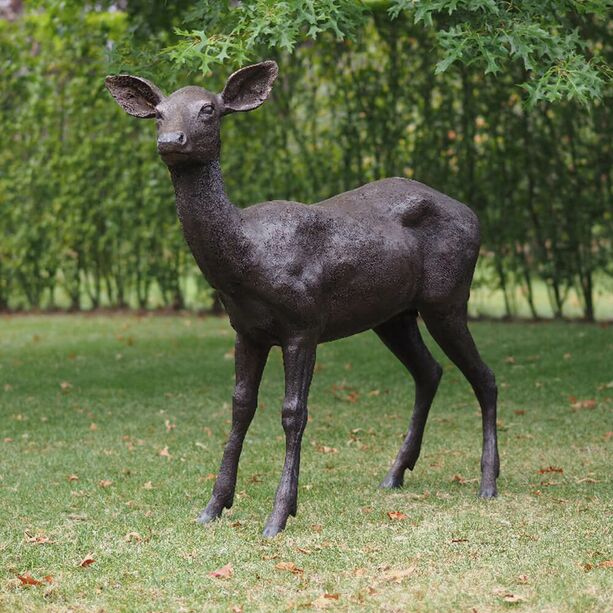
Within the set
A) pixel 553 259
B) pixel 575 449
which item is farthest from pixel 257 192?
pixel 575 449

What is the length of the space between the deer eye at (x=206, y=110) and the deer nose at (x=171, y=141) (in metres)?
0.18

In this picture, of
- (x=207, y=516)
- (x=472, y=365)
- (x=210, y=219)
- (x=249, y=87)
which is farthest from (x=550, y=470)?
(x=249, y=87)

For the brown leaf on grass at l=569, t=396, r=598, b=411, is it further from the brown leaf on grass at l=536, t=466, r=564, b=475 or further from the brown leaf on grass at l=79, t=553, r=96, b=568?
the brown leaf on grass at l=79, t=553, r=96, b=568

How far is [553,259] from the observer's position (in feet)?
42.3

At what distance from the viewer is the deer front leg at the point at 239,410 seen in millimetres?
5621

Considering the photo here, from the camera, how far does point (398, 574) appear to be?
15.1 ft

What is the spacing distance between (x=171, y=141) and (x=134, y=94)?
63cm

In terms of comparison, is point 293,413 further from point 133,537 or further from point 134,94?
point 134,94

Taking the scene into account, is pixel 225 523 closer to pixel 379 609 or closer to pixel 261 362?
pixel 261 362

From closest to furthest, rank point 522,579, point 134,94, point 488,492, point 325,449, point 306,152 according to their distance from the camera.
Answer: point 522,579 < point 134,94 < point 488,492 < point 325,449 < point 306,152

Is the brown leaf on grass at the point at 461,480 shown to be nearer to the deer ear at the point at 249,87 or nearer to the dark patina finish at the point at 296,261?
the dark patina finish at the point at 296,261

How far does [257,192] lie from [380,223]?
832 cm

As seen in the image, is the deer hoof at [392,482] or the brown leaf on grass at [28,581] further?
the deer hoof at [392,482]

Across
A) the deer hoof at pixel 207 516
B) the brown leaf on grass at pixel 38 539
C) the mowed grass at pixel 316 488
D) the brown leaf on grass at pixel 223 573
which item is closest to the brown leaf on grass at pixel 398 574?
the mowed grass at pixel 316 488
